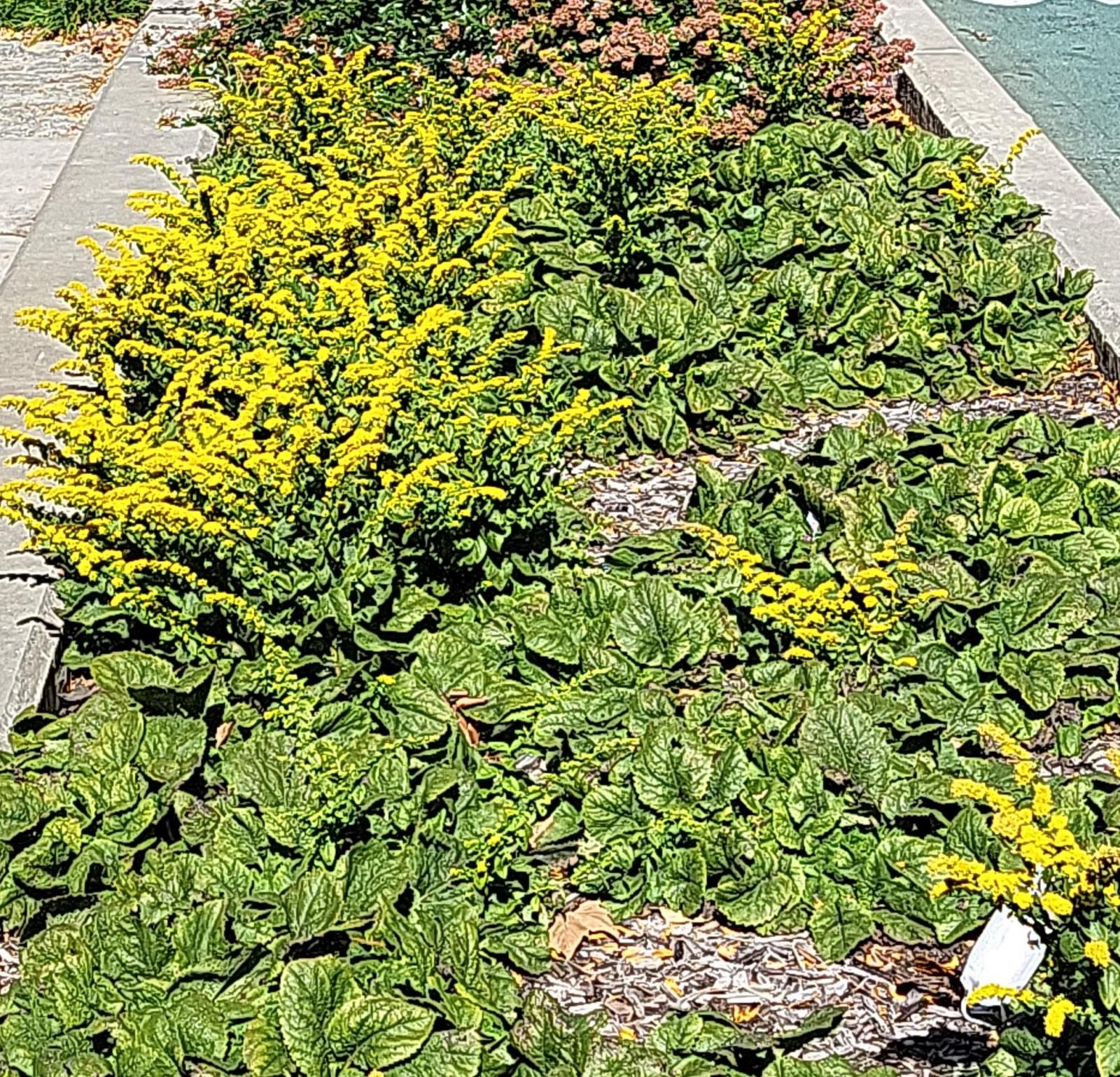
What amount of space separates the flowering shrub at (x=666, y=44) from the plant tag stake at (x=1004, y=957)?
4.34m

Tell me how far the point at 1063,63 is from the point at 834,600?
20.5 feet

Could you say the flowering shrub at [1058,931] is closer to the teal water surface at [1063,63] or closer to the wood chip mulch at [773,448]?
the wood chip mulch at [773,448]

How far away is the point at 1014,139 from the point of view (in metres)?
7.13

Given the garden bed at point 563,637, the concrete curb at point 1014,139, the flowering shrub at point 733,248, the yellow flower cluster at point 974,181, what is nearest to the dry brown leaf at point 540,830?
the garden bed at point 563,637

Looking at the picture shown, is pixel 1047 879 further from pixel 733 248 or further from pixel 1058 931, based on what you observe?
pixel 733 248

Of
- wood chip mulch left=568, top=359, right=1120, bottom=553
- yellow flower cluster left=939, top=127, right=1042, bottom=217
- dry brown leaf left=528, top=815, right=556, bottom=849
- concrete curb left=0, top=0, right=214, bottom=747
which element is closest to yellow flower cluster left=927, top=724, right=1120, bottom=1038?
dry brown leaf left=528, top=815, right=556, bottom=849

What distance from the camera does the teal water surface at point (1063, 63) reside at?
327 inches

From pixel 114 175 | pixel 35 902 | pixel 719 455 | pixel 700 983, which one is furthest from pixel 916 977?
pixel 114 175

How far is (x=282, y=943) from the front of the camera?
3.40m

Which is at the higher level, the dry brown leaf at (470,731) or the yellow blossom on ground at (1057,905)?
the yellow blossom on ground at (1057,905)

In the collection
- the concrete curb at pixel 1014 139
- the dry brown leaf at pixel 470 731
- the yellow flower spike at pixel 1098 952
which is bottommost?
the concrete curb at pixel 1014 139

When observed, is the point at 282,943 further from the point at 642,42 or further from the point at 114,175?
the point at 642,42

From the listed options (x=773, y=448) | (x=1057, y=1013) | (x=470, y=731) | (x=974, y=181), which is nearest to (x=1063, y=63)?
(x=974, y=181)

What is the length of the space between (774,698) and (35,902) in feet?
5.83
